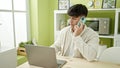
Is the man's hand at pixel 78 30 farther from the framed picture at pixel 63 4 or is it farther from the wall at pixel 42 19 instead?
the framed picture at pixel 63 4

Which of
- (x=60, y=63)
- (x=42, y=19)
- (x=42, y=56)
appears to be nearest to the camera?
(x=42, y=56)

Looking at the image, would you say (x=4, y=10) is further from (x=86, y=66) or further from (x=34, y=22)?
(x=86, y=66)

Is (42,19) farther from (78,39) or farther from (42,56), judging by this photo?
(42,56)

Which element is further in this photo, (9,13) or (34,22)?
(34,22)

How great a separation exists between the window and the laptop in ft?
4.03

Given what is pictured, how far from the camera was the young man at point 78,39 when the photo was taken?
140cm

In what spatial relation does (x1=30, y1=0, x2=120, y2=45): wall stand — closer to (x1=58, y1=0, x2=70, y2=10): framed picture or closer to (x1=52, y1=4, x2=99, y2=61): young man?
(x1=58, y1=0, x2=70, y2=10): framed picture

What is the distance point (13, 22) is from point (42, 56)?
1.60 m

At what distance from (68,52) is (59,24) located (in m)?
1.25

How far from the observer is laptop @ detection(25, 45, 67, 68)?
1118 mm

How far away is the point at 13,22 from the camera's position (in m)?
2.55

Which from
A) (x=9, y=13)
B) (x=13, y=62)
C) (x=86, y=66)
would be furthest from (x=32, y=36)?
(x=86, y=66)

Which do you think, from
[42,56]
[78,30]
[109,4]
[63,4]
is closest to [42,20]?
[63,4]

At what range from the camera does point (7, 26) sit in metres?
2.49
